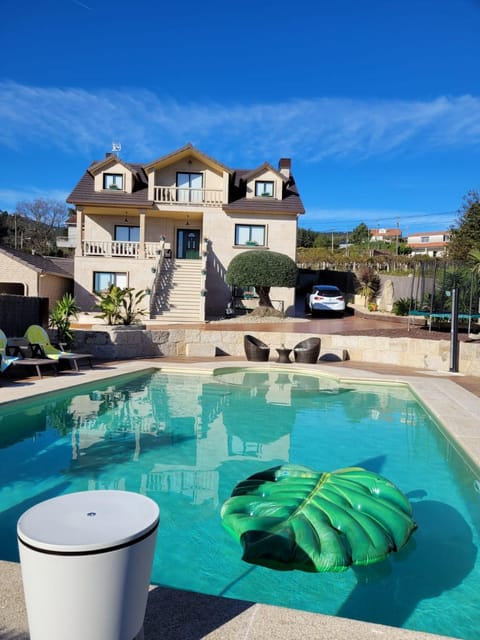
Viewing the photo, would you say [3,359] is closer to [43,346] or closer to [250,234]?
[43,346]

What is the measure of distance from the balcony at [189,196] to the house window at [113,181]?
2.13 metres

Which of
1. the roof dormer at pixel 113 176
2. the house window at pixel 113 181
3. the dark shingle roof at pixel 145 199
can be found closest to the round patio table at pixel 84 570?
the dark shingle roof at pixel 145 199

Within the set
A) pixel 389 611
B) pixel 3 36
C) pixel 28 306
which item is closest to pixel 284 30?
pixel 3 36

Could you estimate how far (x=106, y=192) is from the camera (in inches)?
1097

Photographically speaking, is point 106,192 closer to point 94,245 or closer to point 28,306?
point 94,245

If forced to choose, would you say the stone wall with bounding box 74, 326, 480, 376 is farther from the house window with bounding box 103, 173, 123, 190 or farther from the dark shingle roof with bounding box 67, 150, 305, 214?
the house window with bounding box 103, 173, 123, 190

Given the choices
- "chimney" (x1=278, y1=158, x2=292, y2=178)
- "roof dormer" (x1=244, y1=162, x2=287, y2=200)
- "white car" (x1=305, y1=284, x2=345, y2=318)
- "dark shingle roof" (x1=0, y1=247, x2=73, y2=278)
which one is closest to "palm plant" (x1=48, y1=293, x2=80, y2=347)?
"dark shingle roof" (x1=0, y1=247, x2=73, y2=278)

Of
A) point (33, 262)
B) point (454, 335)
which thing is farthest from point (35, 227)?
point (454, 335)

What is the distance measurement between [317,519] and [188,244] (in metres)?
26.2

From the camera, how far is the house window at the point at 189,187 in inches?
1112

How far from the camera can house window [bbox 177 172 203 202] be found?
92.7 ft

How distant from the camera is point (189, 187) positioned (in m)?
28.4

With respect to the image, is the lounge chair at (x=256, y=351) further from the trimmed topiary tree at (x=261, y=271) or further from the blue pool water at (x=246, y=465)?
the trimmed topiary tree at (x=261, y=271)

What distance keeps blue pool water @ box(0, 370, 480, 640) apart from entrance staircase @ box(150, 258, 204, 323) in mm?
9688
